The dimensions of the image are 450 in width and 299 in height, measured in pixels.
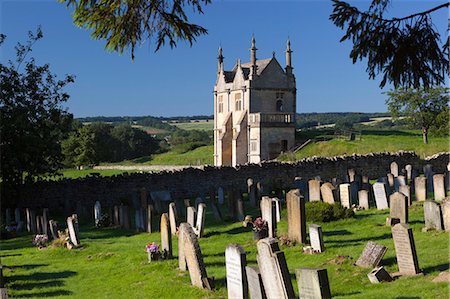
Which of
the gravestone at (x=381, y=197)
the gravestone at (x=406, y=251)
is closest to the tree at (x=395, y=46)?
the gravestone at (x=406, y=251)

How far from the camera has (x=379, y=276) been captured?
9.55 m

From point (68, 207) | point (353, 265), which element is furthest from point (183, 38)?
point (68, 207)

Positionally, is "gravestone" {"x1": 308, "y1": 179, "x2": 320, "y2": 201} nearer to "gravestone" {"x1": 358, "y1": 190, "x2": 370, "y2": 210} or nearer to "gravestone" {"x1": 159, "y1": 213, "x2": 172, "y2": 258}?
"gravestone" {"x1": 358, "y1": 190, "x2": 370, "y2": 210}

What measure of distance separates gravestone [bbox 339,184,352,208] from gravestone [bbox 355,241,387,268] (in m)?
7.87

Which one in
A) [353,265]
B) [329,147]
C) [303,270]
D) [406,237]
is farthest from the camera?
[329,147]

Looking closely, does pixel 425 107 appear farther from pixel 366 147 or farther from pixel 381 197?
pixel 381 197

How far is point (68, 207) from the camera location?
77.7 ft

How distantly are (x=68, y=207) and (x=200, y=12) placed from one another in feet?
49.3

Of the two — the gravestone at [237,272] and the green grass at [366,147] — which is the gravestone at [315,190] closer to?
the gravestone at [237,272]

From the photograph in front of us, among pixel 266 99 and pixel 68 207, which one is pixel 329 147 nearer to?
pixel 266 99

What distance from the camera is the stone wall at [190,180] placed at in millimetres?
24906

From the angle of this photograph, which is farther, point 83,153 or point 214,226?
point 83,153

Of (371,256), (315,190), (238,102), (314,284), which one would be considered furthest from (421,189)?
(238,102)

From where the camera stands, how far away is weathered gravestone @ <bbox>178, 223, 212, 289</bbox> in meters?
10.4
